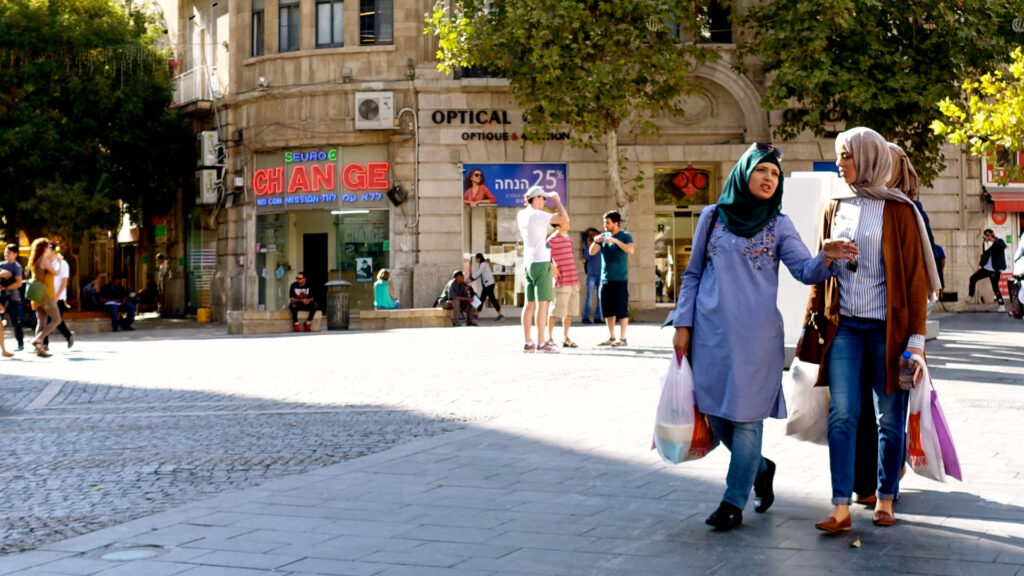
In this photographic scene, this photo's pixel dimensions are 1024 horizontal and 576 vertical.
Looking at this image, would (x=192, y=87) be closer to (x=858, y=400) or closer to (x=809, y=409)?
(x=809, y=409)

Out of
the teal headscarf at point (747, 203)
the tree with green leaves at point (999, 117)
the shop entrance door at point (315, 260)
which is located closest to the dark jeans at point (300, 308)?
the shop entrance door at point (315, 260)

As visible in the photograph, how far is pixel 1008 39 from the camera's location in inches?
1045

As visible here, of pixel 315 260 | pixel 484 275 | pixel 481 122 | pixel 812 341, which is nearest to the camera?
pixel 812 341

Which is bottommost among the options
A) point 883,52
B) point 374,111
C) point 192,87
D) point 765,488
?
point 765,488

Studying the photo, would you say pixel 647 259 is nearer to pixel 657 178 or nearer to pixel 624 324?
pixel 657 178

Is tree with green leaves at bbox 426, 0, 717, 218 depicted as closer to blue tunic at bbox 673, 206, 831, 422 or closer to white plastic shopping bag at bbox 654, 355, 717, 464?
blue tunic at bbox 673, 206, 831, 422

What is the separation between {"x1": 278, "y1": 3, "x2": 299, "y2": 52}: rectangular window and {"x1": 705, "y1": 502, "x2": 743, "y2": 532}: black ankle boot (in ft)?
90.3

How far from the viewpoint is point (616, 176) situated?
2767cm

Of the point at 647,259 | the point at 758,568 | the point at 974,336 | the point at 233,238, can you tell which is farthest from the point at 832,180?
the point at 233,238

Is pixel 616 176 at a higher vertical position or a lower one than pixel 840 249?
higher

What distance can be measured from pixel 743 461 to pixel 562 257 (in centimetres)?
1092

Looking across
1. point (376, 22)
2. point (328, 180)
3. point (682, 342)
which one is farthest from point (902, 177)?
point (376, 22)

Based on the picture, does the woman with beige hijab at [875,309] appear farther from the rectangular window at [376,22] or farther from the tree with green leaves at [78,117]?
the tree with green leaves at [78,117]

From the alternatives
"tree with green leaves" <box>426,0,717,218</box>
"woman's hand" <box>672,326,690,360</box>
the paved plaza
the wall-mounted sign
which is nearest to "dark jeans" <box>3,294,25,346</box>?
the paved plaza
